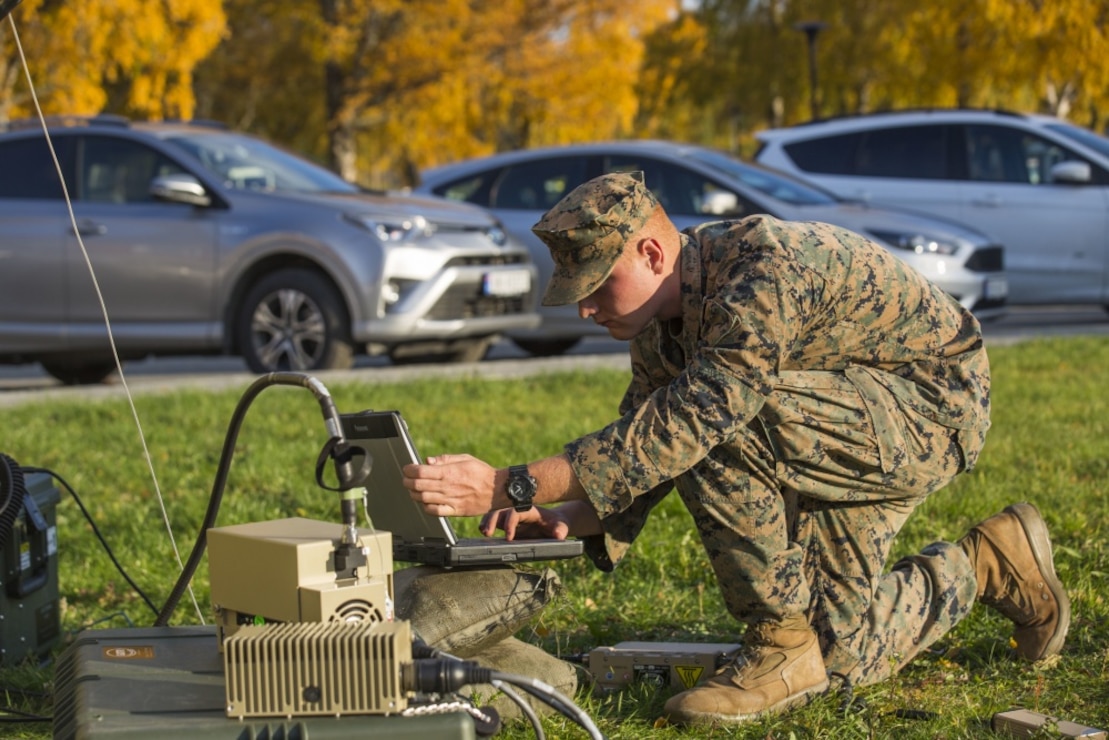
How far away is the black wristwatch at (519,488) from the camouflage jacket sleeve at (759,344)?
0.12 meters

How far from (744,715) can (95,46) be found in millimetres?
17073

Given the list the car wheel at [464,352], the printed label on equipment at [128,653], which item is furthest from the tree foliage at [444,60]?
the printed label on equipment at [128,653]

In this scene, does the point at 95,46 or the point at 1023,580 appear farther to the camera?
the point at 95,46

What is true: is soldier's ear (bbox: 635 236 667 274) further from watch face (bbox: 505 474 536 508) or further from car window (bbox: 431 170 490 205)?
car window (bbox: 431 170 490 205)

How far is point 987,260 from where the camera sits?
10703mm

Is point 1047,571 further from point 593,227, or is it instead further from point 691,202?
point 691,202

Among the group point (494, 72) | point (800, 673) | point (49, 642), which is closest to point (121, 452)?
point (49, 642)

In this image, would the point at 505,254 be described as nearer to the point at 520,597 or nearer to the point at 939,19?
the point at 520,597

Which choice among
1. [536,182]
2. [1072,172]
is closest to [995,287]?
[1072,172]

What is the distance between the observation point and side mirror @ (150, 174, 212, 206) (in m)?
9.41

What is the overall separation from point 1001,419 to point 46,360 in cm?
675

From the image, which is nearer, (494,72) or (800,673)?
(800,673)

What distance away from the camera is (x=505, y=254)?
390 inches

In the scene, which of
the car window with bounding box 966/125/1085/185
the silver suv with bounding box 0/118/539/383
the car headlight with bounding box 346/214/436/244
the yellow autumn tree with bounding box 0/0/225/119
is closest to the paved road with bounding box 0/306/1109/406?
the silver suv with bounding box 0/118/539/383
